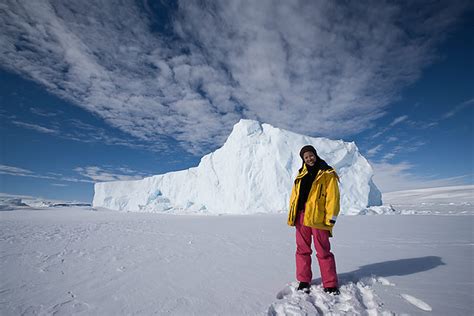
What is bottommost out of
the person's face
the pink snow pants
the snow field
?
the snow field

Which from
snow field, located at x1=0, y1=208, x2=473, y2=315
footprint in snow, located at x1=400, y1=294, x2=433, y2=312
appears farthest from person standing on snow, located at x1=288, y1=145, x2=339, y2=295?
footprint in snow, located at x1=400, y1=294, x2=433, y2=312

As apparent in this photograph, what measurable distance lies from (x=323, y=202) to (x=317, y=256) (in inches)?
21.9

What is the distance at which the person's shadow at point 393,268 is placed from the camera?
260cm

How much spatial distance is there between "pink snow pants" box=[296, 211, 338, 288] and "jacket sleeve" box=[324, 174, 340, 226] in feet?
0.52

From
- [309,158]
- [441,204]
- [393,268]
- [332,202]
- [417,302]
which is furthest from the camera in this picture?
[441,204]

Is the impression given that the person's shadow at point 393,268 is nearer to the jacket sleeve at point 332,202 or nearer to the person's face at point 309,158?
the jacket sleeve at point 332,202

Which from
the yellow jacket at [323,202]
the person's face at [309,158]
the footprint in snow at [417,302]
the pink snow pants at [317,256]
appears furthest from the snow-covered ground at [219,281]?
the person's face at [309,158]

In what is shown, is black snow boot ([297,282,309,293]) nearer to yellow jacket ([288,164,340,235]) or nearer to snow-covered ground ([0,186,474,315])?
snow-covered ground ([0,186,474,315])

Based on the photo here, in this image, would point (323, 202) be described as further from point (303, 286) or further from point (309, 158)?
point (303, 286)

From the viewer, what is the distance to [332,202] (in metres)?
2.38

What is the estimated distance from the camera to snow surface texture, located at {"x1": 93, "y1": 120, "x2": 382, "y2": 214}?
65.3 ft

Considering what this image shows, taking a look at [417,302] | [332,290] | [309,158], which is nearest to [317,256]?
[332,290]

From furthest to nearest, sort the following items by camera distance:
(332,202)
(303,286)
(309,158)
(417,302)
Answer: (309,158), (332,202), (303,286), (417,302)

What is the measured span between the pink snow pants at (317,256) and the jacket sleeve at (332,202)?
16 centimetres
